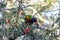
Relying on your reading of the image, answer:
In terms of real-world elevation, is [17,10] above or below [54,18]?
above

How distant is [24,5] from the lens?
140 cm

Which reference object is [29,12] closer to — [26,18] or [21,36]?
[26,18]

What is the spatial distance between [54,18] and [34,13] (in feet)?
0.59

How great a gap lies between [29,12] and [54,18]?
0.22 meters

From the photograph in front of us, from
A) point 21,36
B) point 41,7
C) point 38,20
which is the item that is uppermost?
point 41,7

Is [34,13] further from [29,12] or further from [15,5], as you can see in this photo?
[15,5]

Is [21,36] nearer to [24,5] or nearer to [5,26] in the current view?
[5,26]

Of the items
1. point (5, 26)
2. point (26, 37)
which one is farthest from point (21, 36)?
point (5, 26)

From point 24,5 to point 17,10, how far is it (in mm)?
76

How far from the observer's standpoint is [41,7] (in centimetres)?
142

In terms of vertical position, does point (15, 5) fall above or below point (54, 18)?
above

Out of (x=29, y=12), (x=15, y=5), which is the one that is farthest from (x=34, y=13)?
(x=15, y=5)

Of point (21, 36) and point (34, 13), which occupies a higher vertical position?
point (34, 13)

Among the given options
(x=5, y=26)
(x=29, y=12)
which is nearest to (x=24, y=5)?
(x=29, y=12)
